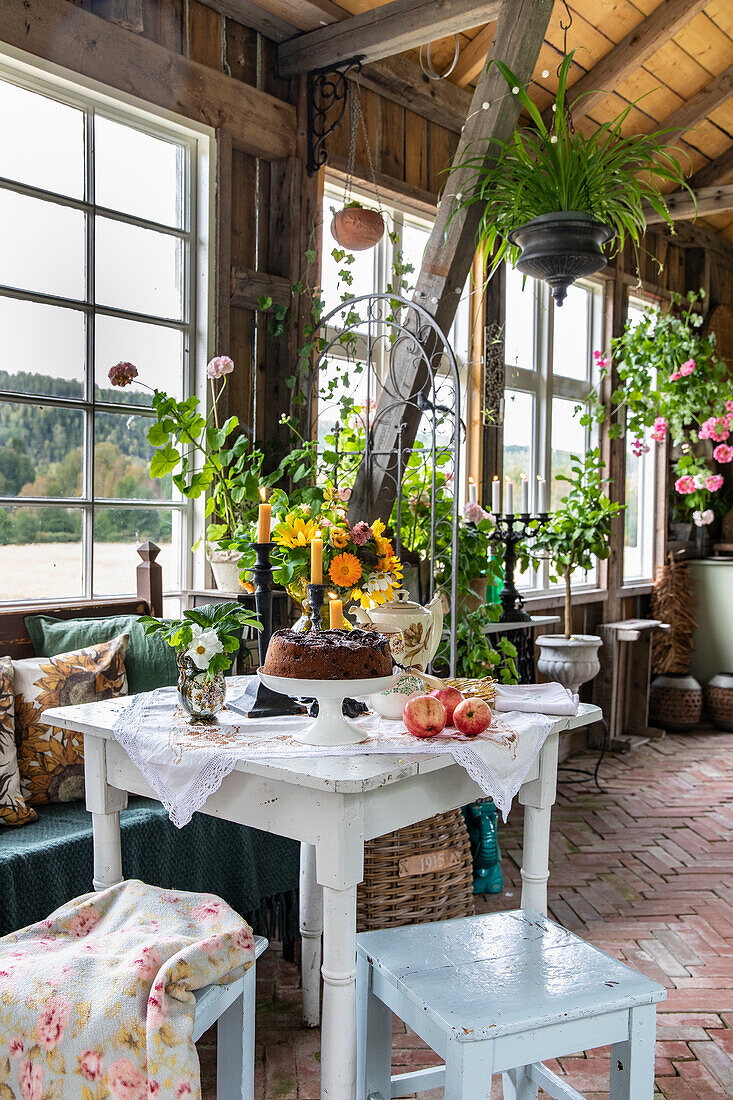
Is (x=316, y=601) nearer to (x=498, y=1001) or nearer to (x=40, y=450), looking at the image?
(x=498, y=1001)

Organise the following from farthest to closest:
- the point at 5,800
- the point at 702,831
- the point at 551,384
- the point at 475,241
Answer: the point at 551,384 < the point at 702,831 < the point at 475,241 < the point at 5,800

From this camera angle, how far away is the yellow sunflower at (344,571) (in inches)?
80.0

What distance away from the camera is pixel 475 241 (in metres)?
3.07

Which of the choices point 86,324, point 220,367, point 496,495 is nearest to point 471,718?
point 220,367

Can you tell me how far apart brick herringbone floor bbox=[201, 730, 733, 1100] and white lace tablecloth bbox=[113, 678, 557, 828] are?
0.88 metres

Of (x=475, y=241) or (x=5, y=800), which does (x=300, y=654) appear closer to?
(x=5, y=800)

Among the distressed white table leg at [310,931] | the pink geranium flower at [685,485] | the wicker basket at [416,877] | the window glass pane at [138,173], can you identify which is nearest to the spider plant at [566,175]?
the window glass pane at [138,173]

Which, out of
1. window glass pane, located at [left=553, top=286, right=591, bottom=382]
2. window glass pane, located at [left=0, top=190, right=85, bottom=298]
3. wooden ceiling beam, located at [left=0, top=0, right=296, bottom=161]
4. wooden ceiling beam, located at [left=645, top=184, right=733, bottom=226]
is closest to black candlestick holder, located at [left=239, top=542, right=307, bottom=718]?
window glass pane, located at [left=0, top=190, right=85, bottom=298]

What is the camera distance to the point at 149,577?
302 cm

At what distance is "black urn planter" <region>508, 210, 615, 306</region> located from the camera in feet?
8.49

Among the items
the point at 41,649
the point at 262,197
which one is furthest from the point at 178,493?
the point at 262,197

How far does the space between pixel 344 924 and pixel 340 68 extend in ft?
10.1

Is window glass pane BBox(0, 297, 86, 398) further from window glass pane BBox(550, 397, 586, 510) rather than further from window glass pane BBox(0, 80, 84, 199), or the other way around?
window glass pane BBox(550, 397, 586, 510)

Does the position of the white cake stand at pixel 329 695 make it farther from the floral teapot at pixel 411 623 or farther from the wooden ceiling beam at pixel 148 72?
the wooden ceiling beam at pixel 148 72
